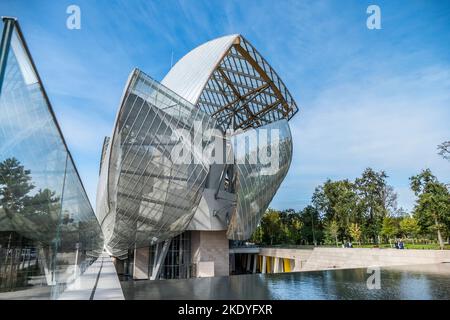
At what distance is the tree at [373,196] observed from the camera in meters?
47.1

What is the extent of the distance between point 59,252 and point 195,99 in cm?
1952

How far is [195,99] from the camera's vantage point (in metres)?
22.9

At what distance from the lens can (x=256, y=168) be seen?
25.8 m

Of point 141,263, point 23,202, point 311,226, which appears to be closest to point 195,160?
point 23,202

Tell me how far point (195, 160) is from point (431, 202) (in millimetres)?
23254

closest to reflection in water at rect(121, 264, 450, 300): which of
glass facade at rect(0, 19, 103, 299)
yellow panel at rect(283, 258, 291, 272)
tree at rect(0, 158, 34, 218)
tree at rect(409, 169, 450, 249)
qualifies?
glass facade at rect(0, 19, 103, 299)

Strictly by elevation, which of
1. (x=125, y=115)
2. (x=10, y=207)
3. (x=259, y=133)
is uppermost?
(x=259, y=133)

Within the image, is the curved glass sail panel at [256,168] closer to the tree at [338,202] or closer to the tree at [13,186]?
the tree at [13,186]

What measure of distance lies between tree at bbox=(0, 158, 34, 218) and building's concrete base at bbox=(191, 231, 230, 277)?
29.0 m

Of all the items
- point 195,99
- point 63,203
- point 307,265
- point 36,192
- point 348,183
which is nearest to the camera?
point 36,192

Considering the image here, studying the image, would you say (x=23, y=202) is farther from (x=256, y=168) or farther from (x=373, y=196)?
(x=373, y=196)

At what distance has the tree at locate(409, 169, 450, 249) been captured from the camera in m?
25.1
